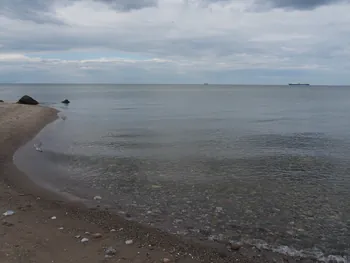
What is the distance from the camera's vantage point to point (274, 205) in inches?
484

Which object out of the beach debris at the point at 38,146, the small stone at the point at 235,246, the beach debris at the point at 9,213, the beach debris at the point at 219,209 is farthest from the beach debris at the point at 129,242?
the beach debris at the point at 38,146

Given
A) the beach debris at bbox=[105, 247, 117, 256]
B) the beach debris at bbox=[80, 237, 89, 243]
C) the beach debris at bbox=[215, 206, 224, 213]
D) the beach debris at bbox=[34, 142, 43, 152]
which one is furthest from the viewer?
the beach debris at bbox=[34, 142, 43, 152]

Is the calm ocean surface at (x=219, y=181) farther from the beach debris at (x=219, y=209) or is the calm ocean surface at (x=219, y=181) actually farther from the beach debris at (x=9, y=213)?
the beach debris at (x=9, y=213)

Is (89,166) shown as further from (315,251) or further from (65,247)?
(315,251)

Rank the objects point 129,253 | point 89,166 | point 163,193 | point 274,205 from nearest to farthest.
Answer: point 129,253 → point 274,205 → point 163,193 → point 89,166

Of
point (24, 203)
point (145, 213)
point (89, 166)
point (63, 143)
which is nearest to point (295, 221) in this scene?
point (145, 213)

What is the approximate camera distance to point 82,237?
29.2 ft

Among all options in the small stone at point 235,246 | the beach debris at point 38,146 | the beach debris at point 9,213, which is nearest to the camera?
the small stone at point 235,246

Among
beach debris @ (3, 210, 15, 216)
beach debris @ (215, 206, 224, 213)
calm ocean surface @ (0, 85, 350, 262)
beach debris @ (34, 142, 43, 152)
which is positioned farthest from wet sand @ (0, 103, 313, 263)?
beach debris @ (34, 142, 43, 152)

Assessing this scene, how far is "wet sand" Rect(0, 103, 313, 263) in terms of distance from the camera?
25.8 ft

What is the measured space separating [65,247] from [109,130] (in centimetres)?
2594

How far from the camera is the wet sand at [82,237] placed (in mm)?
7871

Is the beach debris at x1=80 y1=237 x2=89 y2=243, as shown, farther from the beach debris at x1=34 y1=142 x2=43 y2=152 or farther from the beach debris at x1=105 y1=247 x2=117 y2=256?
the beach debris at x1=34 y1=142 x2=43 y2=152

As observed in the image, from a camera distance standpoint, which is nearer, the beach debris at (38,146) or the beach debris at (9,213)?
the beach debris at (9,213)
